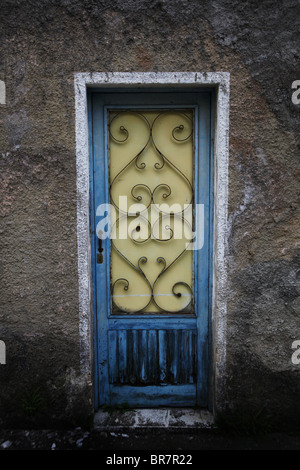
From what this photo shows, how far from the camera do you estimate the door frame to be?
2348mm

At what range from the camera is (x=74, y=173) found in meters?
2.42

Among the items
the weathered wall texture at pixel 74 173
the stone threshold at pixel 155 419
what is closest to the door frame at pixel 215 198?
the weathered wall texture at pixel 74 173

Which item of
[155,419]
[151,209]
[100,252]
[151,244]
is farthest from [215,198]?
[155,419]

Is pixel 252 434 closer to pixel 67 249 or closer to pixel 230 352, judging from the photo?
pixel 230 352

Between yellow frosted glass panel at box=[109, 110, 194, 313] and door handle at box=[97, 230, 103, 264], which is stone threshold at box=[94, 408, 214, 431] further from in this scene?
door handle at box=[97, 230, 103, 264]

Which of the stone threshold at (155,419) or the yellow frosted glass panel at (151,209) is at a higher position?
the yellow frosted glass panel at (151,209)

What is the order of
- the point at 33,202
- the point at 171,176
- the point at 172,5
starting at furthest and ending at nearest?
the point at 171,176 < the point at 33,202 < the point at 172,5

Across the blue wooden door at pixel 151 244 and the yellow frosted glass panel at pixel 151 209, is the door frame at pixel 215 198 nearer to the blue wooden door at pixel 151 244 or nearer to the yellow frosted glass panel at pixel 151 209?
the blue wooden door at pixel 151 244

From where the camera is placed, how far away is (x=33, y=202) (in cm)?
245

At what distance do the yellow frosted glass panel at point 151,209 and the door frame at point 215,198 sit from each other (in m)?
0.21

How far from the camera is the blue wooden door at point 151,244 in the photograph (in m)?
2.58

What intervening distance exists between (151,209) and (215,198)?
482 millimetres

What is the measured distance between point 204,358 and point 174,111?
1.90 meters

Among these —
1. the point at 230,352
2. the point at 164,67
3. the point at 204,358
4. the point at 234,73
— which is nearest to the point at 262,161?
the point at 234,73
